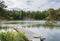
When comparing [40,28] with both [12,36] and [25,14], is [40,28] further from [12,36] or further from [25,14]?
[12,36]

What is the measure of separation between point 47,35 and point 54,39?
0.65 feet

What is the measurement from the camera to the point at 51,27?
4.44m

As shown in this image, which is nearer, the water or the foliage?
the foliage

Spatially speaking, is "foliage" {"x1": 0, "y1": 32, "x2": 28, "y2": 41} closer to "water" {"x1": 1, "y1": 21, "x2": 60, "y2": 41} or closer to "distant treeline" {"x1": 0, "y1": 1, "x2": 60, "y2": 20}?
"water" {"x1": 1, "y1": 21, "x2": 60, "y2": 41}

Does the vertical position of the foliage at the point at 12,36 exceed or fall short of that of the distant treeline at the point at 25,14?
it falls short

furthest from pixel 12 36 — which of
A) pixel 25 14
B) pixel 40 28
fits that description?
pixel 40 28

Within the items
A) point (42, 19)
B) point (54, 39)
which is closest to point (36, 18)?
point (42, 19)

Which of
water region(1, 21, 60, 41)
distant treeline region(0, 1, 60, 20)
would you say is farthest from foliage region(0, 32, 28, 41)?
distant treeline region(0, 1, 60, 20)

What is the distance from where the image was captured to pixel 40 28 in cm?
446

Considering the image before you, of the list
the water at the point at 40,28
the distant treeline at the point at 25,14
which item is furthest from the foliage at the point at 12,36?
the distant treeline at the point at 25,14

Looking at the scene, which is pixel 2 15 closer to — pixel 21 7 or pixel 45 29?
pixel 21 7

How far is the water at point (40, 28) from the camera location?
4320 mm

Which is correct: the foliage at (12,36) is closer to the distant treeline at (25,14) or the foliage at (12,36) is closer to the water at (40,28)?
the water at (40,28)

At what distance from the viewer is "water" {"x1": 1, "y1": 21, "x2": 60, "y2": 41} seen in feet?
14.2
